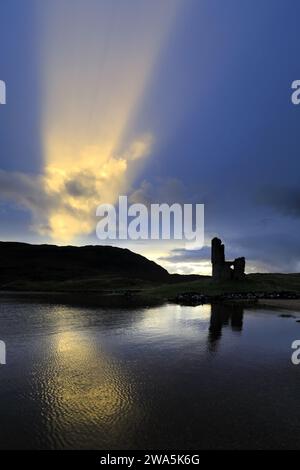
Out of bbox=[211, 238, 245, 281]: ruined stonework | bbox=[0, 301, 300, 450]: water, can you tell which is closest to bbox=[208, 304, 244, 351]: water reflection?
bbox=[0, 301, 300, 450]: water

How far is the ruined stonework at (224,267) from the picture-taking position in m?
103

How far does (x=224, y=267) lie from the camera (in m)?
104

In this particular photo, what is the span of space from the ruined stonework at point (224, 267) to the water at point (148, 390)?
62.6 meters

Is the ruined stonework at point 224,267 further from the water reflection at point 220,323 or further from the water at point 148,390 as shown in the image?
the water at point 148,390

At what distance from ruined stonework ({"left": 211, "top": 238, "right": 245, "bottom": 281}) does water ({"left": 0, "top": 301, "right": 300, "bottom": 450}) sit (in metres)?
62.6

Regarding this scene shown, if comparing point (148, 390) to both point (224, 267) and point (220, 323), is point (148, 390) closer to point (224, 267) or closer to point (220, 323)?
point (220, 323)

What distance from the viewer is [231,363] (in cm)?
2728

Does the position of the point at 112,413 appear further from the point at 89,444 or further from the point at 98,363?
the point at 98,363

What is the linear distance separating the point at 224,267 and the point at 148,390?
84.9 m

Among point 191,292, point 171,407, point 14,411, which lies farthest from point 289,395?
point 191,292

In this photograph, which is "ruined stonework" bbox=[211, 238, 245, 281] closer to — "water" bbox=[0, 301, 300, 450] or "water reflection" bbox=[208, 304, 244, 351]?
"water reflection" bbox=[208, 304, 244, 351]

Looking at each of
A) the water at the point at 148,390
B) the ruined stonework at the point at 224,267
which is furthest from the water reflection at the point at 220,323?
the ruined stonework at the point at 224,267

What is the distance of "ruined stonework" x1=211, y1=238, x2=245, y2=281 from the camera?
103062 millimetres
